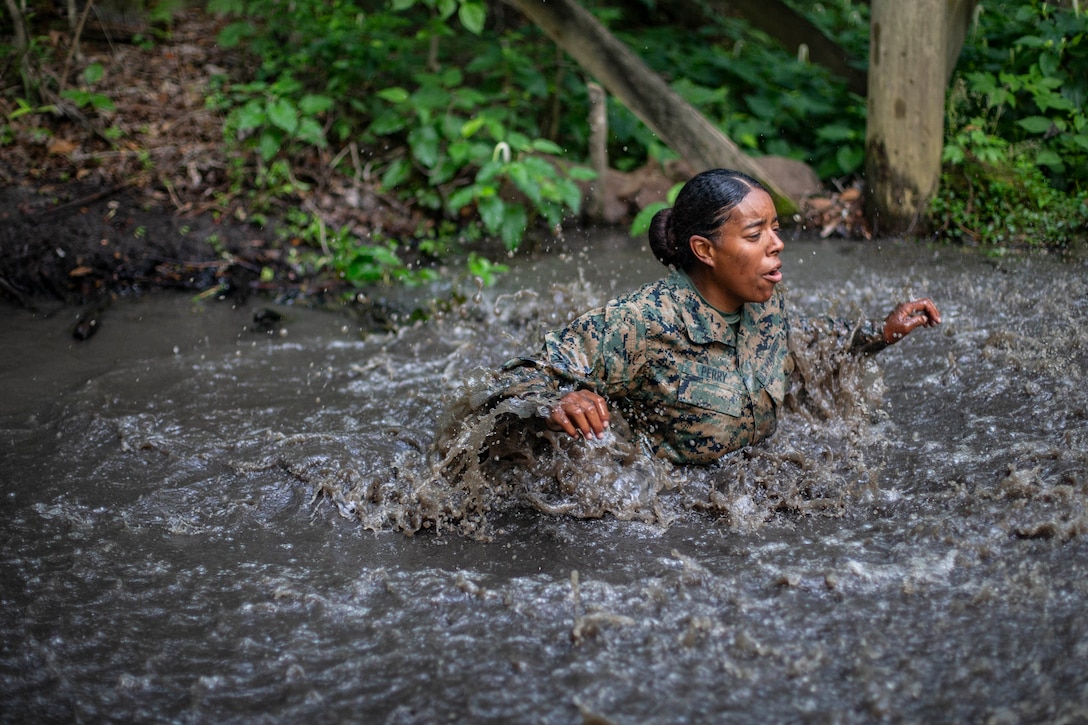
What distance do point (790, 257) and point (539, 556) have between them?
12.8 ft

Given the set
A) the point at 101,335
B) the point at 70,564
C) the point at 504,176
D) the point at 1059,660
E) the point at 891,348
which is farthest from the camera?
the point at 504,176

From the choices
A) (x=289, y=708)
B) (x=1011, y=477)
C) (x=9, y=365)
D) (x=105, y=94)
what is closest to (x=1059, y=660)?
(x=1011, y=477)

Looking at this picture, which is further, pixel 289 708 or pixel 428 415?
pixel 428 415

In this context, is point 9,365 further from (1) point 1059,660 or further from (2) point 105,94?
(1) point 1059,660

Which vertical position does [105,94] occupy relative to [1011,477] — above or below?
above

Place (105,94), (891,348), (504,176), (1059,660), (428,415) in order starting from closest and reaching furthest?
1. (1059,660)
2. (428,415)
3. (891,348)
4. (504,176)
5. (105,94)

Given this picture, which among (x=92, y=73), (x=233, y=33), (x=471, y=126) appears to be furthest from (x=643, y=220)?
(x=92, y=73)

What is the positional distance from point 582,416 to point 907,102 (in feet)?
14.9

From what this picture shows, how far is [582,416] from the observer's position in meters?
2.91

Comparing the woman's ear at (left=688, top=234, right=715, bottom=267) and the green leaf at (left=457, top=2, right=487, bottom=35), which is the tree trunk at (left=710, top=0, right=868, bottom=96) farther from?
the woman's ear at (left=688, top=234, right=715, bottom=267)

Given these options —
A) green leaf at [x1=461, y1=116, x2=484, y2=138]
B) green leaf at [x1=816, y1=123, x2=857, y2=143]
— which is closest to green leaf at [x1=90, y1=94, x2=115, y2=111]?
green leaf at [x1=461, y1=116, x2=484, y2=138]

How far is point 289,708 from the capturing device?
253cm

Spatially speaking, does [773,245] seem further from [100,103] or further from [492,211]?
[100,103]

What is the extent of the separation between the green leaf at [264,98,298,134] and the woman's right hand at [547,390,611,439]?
197 inches
